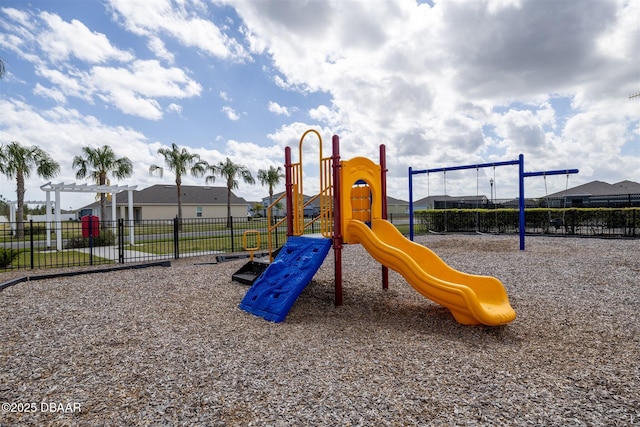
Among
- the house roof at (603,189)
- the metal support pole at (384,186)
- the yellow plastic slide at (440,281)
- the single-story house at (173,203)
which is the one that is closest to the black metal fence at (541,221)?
the metal support pole at (384,186)

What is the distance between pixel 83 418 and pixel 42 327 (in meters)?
2.75

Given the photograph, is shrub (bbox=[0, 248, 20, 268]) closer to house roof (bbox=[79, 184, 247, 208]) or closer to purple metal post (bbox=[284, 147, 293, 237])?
purple metal post (bbox=[284, 147, 293, 237])

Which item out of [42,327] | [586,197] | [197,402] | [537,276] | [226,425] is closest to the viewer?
[226,425]

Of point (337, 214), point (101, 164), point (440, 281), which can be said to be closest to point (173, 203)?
point (101, 164)

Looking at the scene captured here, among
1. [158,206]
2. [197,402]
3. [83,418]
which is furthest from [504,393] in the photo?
[158,206]

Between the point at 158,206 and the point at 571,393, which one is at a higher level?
the point at 158,206

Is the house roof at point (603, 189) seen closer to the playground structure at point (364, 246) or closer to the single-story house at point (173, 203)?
the playground structure at point (364, 246)

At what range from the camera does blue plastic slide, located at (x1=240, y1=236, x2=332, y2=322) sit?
17.0ft

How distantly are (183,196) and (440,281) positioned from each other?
1712 inches

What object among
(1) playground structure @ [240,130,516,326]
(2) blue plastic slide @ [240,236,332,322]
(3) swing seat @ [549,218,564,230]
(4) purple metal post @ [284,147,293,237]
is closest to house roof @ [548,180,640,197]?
(3) swing seat @ [549,218,564,230]

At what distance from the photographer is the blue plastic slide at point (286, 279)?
17.0ft

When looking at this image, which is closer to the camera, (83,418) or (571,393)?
(83,418)

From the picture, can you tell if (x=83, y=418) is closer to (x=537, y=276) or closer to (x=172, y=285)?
(x=172, y=285)

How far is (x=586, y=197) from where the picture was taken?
30641 mm
